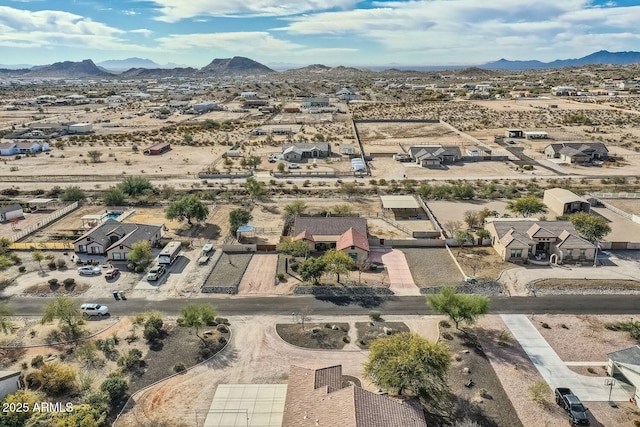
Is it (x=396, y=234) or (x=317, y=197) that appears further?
(x=317, y=197)

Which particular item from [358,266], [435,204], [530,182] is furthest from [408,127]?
[358,266]

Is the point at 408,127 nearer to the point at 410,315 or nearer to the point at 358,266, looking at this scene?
the point at 358,266

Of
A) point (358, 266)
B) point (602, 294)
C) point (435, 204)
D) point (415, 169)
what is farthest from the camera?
point (415, 169)

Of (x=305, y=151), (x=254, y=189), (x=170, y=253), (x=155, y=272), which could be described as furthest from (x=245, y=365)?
(x=305, y=151)

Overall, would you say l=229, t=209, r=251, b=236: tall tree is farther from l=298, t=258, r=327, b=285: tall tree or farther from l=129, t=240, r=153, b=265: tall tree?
l=298, t=258, r=327, b=285: tall tree

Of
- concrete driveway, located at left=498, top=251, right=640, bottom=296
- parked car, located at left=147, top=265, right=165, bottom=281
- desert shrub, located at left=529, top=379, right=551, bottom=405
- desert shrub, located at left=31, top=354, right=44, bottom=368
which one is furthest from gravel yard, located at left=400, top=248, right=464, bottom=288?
desert shrub, located at left=31, top=354, right=44, bottom=368

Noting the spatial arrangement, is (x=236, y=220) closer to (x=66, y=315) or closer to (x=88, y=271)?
(x=88, y=271)

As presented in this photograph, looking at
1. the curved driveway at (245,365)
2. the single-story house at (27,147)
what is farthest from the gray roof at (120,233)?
the single-story house at (27,147)
